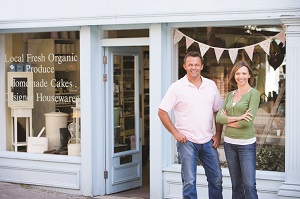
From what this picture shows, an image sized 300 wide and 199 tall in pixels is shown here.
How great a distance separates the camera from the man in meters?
7.04

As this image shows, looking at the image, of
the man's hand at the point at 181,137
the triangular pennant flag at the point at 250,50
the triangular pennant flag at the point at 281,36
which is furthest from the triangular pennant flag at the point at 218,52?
the man's hand at the point at 181,137

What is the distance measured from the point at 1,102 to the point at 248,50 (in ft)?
14.6

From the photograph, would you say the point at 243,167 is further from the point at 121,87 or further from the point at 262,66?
the point at 121,87

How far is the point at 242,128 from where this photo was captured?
281 inches

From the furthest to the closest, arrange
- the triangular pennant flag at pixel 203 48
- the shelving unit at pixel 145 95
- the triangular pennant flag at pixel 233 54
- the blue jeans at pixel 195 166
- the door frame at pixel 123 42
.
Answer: the shelving unit at pixel 145 95
the door frame at pixel 123 42
the triangular pennant flag at pixel 203 48
the triangular pennant flag at pixel 233 54
the blue jeans at pixel 195 166

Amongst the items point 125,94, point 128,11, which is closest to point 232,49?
point 128,11

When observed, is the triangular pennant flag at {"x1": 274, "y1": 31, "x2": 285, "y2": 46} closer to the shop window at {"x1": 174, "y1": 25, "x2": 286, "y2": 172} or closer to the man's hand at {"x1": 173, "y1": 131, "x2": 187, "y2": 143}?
the shop window at {"x1": 174, "y1": 25, "x2": 286, "y2": 172}

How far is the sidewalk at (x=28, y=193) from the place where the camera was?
974 cm

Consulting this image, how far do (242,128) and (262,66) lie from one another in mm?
1880

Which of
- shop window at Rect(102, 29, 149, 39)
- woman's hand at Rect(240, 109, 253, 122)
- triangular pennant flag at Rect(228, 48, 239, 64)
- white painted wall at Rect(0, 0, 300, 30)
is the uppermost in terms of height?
white painted wall at Rect(0, 0, 300, 30)

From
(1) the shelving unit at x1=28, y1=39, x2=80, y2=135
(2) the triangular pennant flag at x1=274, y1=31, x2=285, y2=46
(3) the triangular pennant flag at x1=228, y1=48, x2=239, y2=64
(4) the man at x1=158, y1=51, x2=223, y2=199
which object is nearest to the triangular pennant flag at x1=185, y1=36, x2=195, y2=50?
(3) the triangular pennant flag at x1=228, y1=48, x2=239, y2=64

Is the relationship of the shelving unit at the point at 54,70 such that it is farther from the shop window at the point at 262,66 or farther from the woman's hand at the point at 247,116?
the woman's hand at the point at 247,116

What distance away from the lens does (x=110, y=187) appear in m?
10.1

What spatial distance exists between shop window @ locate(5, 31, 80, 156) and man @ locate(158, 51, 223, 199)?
3.36m
